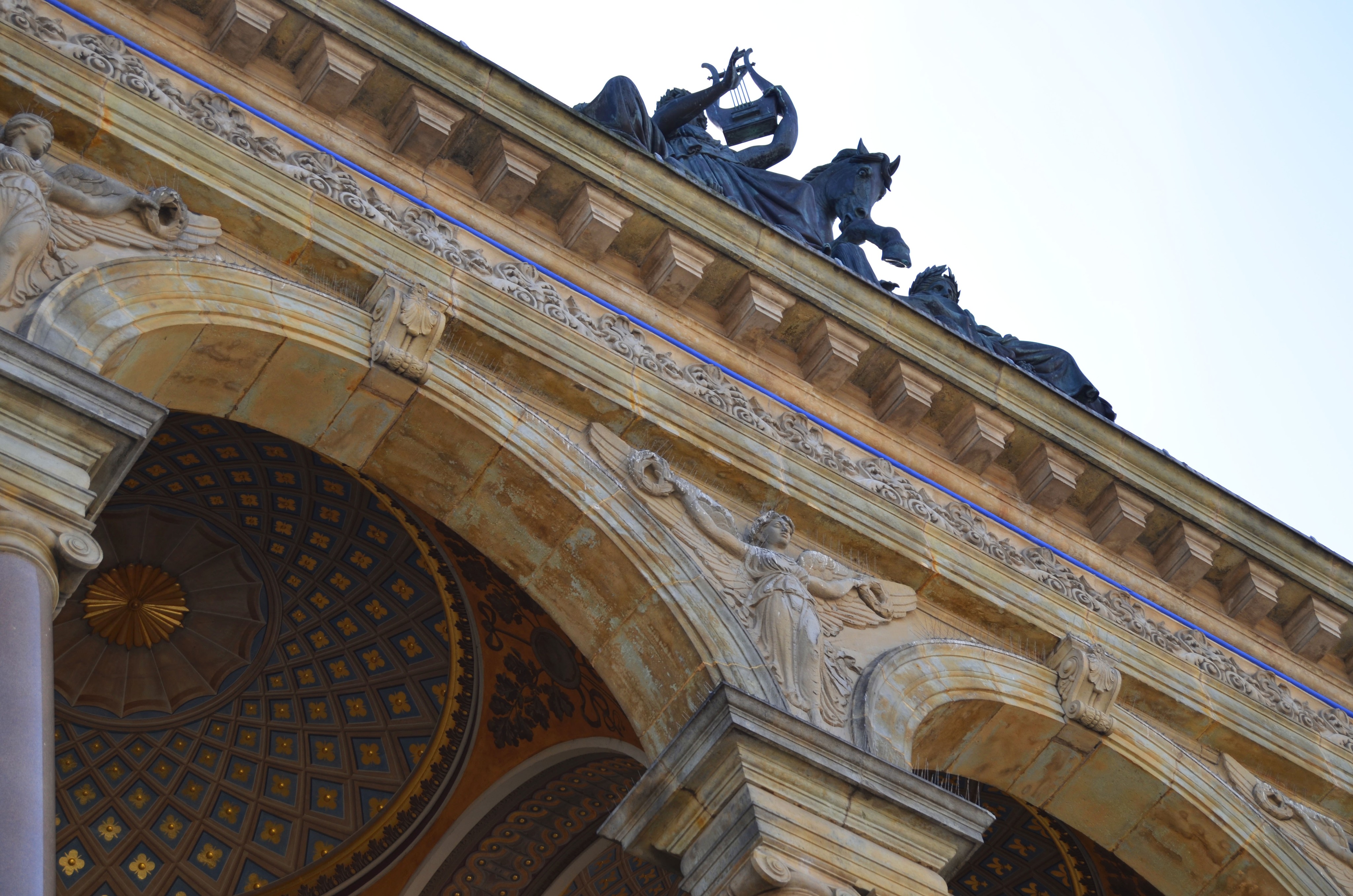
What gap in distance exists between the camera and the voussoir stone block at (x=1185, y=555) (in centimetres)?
1083

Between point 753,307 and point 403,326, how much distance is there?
238cm

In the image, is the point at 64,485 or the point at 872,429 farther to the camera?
the point at 872,429

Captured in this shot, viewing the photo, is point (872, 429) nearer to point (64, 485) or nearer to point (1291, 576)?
point (1291, 576)

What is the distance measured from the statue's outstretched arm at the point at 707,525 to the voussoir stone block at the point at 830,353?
1.69 meters

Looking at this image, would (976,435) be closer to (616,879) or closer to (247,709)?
(616,879)

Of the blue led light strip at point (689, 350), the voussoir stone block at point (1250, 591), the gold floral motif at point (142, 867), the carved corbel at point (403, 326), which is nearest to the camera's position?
the carved corbel at point (403, 326)

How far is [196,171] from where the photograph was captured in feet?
26.2

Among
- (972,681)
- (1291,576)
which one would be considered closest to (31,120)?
(972,681)

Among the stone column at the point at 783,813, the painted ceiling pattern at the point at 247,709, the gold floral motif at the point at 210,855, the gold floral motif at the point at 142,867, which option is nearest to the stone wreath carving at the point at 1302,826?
the stone column at the point at 783,813

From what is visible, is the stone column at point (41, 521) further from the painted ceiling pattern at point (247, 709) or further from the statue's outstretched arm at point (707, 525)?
the painted ceiling pattern at point (247, 709)

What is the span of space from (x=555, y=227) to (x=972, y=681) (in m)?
3.35

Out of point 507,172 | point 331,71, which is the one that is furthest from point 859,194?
point 331,71

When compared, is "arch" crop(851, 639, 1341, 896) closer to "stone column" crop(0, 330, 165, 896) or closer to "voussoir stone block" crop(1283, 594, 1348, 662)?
"voussoir stone block" crop(1283, 594, 1348, 662)

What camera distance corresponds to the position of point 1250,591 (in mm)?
10992
